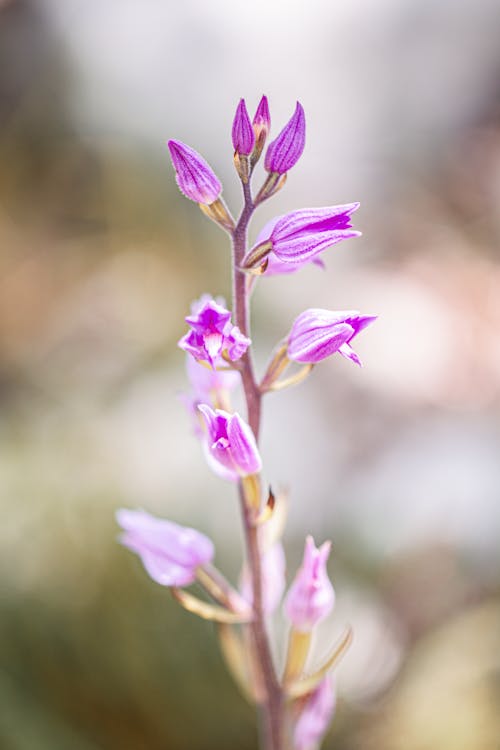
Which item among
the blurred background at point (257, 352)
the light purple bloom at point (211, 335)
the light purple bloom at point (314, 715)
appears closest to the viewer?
the light purple bloom at point (211, 335)

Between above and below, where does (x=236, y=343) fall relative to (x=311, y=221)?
below

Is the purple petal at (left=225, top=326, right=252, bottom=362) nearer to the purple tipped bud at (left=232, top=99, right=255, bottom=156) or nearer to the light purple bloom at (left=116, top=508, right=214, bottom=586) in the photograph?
the purple tipped bud at (left=232, top=99, right=255, bottom=156)

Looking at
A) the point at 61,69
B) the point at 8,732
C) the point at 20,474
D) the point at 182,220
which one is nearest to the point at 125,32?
the point at 61,69

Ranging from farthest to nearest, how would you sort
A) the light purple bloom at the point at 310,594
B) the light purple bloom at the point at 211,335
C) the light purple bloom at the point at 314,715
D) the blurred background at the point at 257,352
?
1. the blurred background at the point at 257,352
2. the light purple bloom at the point at 314,715
3. the light purple bloom at the point at 310,594
4. the light purple bloom at the point at 211,335

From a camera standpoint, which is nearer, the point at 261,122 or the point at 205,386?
the point at 261,122

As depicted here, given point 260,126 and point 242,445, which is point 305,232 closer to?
point 260,126

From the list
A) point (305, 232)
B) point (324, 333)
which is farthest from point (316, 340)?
point (305, 232)

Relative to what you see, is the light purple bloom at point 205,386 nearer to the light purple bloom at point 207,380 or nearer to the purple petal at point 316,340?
the light purple bloom at point 207,380

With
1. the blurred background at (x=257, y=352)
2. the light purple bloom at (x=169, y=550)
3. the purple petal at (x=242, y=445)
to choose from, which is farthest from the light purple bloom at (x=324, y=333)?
the blurred background at (x=257, y=352)
